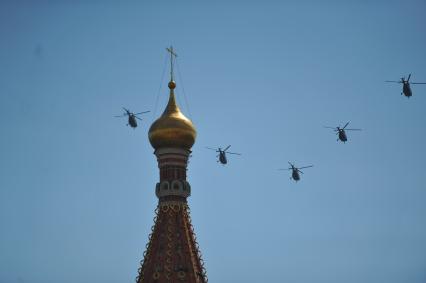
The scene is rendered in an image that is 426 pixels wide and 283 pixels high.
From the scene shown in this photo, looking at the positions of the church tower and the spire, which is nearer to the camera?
the church tower

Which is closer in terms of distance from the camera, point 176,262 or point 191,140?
point 176,262

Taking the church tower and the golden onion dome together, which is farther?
the golden onion dome

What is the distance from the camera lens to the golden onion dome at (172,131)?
61.7m

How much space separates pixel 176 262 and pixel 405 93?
62.1 feet

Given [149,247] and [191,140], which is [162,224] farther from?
[191,140]

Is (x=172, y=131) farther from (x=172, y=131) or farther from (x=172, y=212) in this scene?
(x=172, y=212)

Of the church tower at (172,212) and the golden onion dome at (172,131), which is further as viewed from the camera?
the golden onion dome at (172,131)

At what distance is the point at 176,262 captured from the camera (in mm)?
58375

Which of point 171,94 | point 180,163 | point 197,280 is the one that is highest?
point 171,94

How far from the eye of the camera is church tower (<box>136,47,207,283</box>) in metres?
58.2

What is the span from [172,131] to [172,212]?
19.0ft

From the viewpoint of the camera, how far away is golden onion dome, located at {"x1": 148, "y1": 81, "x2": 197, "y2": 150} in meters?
61.7

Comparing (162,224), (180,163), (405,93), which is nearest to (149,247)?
(162,224)

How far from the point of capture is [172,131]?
61.6 metres
